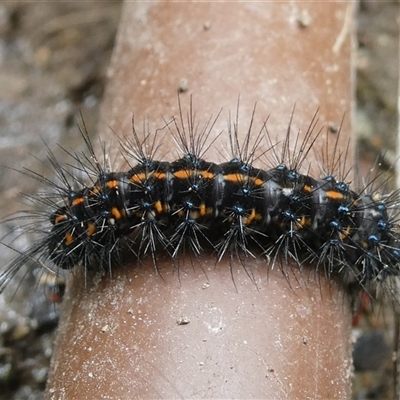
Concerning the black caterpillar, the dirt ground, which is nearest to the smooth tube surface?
the black caterpillar

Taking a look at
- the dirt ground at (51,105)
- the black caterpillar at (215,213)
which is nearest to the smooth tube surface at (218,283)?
the black caterpillar at (215,213)

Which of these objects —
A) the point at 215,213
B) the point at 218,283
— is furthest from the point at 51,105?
the point at 218,283

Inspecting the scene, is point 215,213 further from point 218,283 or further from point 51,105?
point 51,105

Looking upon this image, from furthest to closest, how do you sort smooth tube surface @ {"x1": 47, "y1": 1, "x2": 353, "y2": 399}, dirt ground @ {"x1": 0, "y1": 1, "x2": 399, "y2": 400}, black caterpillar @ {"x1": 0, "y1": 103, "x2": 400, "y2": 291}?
dirt ground @ {"x1": 0, "y1": 1, "x2": 399, "y2": 400}, black caterpillar @ {"x1": 0, "y1": 103, "x2": 400, "y2": 291}, smooth tube surface @ {"x1": 47, "y1": 1, "x2": 353, "y2": 399}

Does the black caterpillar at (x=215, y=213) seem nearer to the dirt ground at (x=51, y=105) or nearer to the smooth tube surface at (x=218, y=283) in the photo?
the smooth tube surface at (x=218, y=283)

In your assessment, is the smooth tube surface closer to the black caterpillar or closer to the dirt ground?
the black caterpillar

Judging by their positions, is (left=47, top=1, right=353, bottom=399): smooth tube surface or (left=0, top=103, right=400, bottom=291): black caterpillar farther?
(left=0, top=103, right=400, bottom=291): black caterpillar
